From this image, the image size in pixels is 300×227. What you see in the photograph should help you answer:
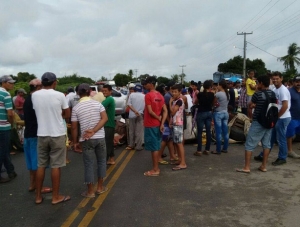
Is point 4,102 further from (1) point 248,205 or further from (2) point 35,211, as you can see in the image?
(1) point 248,205

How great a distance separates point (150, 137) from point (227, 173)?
171 cm

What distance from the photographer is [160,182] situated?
566 cm

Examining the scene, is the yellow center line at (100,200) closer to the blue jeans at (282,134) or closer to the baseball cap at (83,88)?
the baseball cap at (83,88)

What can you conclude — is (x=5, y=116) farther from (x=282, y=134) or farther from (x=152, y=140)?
(x=282, y=134)

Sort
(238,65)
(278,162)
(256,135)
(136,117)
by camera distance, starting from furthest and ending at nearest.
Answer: (238,65)
(136,117)
(278,162)
(256,135)

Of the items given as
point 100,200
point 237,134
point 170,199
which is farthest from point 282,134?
point 100,200

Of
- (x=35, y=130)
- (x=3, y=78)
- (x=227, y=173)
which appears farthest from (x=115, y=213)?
(x=3, y=78)

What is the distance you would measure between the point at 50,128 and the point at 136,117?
4242 mm

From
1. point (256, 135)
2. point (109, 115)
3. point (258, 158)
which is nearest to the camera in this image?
point (256, 135)

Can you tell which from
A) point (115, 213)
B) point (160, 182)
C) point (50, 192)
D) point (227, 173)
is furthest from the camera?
point (227, 173)

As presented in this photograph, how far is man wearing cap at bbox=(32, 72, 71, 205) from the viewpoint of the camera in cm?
456

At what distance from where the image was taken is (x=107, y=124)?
6.71 meters

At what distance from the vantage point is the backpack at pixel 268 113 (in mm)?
5977

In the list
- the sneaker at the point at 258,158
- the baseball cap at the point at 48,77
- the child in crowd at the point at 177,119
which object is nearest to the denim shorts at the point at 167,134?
the child in crowd at the point at 177,119
